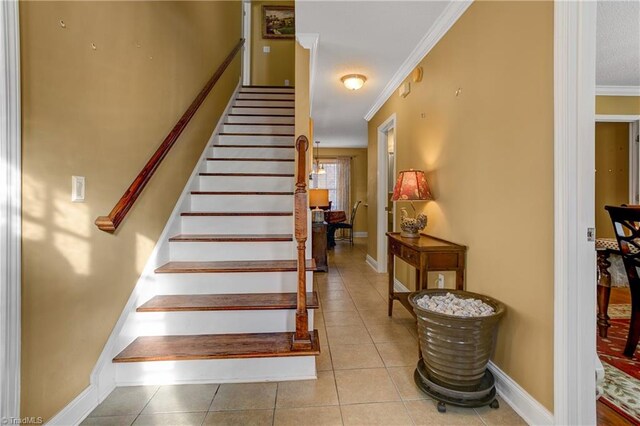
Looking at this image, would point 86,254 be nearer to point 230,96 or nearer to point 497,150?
point 497,150

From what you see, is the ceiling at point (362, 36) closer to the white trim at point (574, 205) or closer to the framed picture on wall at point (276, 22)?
the white trim at point (574, 205)

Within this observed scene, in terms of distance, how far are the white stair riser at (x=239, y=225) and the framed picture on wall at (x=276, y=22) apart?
463cm

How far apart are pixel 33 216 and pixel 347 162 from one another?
26.0 ft

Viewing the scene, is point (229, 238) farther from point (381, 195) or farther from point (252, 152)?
point (381, 195)

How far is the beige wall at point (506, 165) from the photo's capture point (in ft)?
4.74

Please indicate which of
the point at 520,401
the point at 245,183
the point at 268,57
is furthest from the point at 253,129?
the point at 520,401

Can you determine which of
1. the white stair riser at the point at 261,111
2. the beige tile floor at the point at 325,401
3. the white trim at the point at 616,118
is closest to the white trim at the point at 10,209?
the beige tile floor at the point at 325,401

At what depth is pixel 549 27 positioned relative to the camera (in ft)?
4.59

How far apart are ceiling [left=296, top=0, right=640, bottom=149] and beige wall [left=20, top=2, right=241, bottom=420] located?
3.98 feet

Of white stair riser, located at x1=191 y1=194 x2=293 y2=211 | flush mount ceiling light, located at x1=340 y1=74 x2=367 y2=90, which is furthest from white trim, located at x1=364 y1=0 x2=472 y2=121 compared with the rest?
white stair riser, located at x1=191 y1=194 x2=293 y2=211

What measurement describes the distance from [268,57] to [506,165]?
5.36 m

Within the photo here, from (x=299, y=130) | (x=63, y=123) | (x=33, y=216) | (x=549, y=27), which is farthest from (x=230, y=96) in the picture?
(x=549, y=27)

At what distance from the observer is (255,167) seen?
3314mm

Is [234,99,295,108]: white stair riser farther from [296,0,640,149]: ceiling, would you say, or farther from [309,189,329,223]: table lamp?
[309,189,329,223]: table lamp
